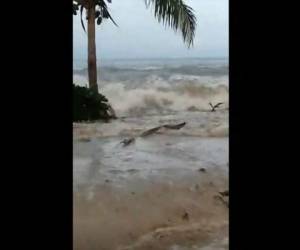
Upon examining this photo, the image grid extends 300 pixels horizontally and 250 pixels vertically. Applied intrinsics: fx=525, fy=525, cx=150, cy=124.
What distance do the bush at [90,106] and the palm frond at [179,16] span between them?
193 centimetres

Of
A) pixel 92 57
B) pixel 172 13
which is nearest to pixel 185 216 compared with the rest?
pixel 172 13

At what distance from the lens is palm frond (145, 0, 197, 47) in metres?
3.65

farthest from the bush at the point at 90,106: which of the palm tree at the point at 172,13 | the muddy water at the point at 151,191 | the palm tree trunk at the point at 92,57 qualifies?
the palm tree at the point at 172,13

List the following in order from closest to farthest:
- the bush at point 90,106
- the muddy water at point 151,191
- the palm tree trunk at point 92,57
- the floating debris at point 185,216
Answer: the muddy water at point 151,191 → the floating debris at point 185,216 → the bush at point 90,106 → the palm tree trunk at point 92,57

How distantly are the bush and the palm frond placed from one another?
1928 millimetres

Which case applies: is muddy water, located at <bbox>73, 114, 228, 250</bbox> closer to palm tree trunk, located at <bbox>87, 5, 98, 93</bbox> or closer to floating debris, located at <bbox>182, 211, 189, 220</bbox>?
floating debris, located at <bbox>182, 211, 189, 220</bbox>

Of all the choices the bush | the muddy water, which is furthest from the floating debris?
the bush

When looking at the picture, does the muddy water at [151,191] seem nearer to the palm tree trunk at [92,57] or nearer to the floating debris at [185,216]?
the floating debris at [185,216]

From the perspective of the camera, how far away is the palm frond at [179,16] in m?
3.65

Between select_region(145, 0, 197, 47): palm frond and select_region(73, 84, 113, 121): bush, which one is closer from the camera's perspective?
select_region(145, 0, 197, 47): palm frond

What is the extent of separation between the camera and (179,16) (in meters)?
4.10

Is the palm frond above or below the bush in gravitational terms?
above

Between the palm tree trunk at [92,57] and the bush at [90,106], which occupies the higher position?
the palm tree trunk at [92,57]

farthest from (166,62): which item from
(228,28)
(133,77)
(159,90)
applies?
(228,28)
